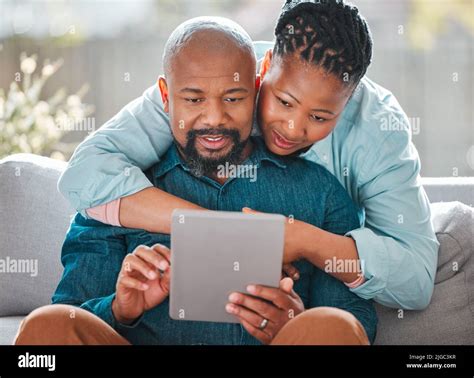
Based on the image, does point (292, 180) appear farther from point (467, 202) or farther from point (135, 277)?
point (467, 202)

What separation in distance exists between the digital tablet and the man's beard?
28 cm

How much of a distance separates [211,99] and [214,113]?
0.10ft

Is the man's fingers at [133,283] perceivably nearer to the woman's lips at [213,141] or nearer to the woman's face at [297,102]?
the woman's lips at [213,141]

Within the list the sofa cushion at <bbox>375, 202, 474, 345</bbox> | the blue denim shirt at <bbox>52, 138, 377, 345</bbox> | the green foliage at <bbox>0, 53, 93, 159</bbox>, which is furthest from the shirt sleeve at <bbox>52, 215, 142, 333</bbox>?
the green foliage at <bbox>0, 53, 93, 159</bbox>

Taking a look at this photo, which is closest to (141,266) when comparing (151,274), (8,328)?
(151,274)

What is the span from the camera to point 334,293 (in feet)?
5.89

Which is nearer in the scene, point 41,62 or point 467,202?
point 467,202

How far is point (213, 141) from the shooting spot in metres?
1.72

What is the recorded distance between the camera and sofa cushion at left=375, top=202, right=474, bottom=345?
6.12 feet

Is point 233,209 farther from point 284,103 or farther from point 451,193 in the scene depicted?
point 451,193

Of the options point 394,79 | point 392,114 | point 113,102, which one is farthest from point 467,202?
point 113,102

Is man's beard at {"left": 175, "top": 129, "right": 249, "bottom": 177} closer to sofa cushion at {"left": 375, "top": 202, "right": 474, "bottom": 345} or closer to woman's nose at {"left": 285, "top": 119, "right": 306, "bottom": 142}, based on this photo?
woman's nose at {"left": 285, "top": 119, "right": 306, "bottom": 142}
